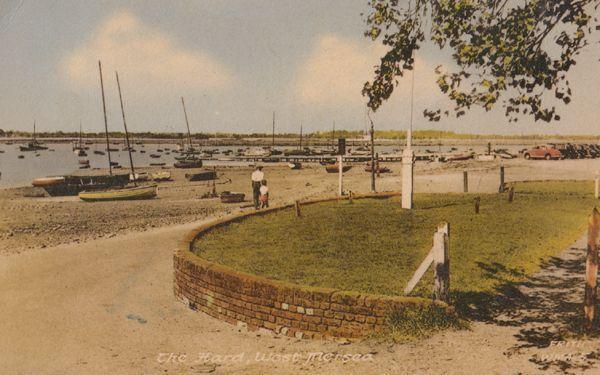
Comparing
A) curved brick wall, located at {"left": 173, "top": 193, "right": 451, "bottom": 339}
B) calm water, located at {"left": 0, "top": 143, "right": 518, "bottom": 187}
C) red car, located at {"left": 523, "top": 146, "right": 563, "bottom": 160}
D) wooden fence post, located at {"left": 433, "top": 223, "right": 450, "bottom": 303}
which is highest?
red car, located at {"left": 523, "top": 146, "right": 563, "bottom": 160}

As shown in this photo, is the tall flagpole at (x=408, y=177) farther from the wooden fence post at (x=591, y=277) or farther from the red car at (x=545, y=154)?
the red car at (x=545, y=154)

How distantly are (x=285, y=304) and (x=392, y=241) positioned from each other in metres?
3.71

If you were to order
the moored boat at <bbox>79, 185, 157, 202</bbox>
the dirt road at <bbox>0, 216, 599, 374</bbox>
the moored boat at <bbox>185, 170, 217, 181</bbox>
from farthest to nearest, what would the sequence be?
the moored boat at <bbox>185, 170, 217, 181</bbox> → the moored boat at <bbox>79, 185, 157, 202</bbox> → the dirt road at <bbox>0, 216, 599, 374</bbox>

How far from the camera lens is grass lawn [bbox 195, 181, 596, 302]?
305 inches

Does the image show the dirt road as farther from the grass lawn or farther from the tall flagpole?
the tall flagpole

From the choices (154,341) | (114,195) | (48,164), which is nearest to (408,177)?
(154,341)

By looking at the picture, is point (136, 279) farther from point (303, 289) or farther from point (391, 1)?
point (391, 1)

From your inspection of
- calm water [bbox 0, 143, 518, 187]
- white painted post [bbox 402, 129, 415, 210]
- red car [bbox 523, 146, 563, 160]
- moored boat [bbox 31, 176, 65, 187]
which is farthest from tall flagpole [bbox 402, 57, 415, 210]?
calm water [bbox 0, 143, 518, 187]

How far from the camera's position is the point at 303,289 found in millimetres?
6715

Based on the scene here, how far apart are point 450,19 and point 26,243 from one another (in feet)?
59.6

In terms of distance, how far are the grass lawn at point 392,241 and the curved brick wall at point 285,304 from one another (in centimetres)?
62

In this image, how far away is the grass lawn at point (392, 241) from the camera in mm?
7750

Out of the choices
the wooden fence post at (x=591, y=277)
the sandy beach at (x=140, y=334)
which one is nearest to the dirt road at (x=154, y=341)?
the sandy beach at (x=140, y=334)

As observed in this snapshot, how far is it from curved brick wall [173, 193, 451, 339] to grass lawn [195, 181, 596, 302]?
615mm
